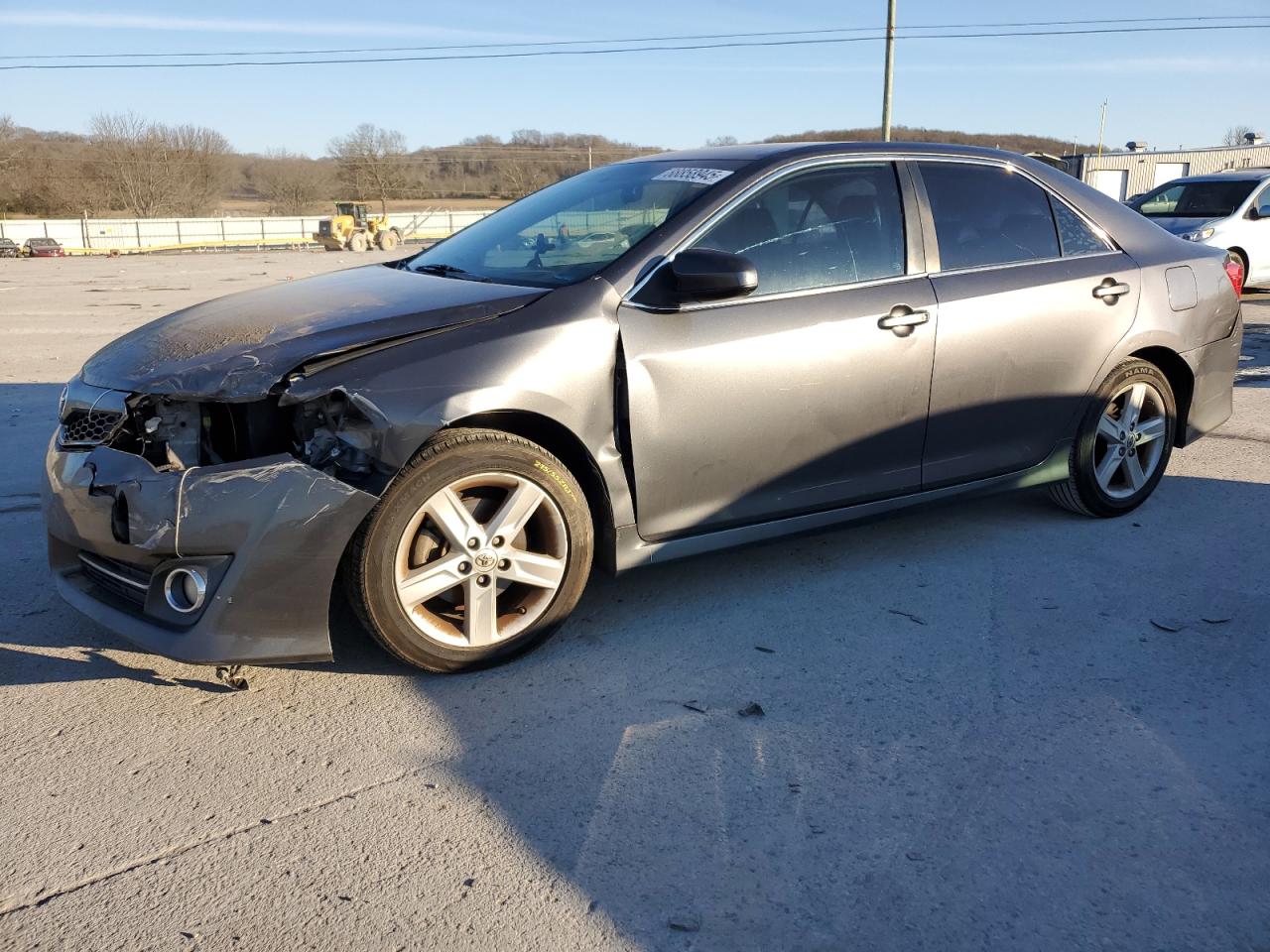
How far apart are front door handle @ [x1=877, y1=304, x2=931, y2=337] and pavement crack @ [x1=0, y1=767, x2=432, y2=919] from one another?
232cm

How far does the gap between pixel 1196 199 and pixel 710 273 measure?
1407cm

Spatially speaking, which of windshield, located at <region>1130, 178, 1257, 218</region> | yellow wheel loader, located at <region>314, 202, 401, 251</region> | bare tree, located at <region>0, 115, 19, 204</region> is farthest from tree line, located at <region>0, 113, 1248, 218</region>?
windshield, located at <region>1130, 178, 1257, 218</region>

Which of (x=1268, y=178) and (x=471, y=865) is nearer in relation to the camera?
(x=471, y=865)

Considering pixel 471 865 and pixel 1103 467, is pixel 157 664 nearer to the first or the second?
pixel 471 865

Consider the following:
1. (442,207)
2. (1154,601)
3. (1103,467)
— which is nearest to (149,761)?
(1154,601)

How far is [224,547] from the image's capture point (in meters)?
3.05

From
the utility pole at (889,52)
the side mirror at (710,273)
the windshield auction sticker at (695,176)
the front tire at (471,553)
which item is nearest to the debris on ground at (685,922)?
the front tire at (471,553)

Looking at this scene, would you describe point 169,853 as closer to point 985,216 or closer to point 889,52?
point 985,216

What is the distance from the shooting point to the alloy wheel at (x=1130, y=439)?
4922 millimetres

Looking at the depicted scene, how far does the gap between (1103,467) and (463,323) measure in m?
3.12

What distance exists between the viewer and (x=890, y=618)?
391cm

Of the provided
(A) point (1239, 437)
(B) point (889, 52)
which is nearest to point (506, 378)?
(A) point (1239, 437)

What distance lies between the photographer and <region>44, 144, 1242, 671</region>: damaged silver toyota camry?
124 inches

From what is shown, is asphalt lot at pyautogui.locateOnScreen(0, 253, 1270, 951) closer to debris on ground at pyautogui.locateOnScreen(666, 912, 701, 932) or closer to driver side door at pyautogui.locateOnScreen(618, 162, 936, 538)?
debris on ground at pyautogui.locateOnScreen(666, 912, 701, 932)
